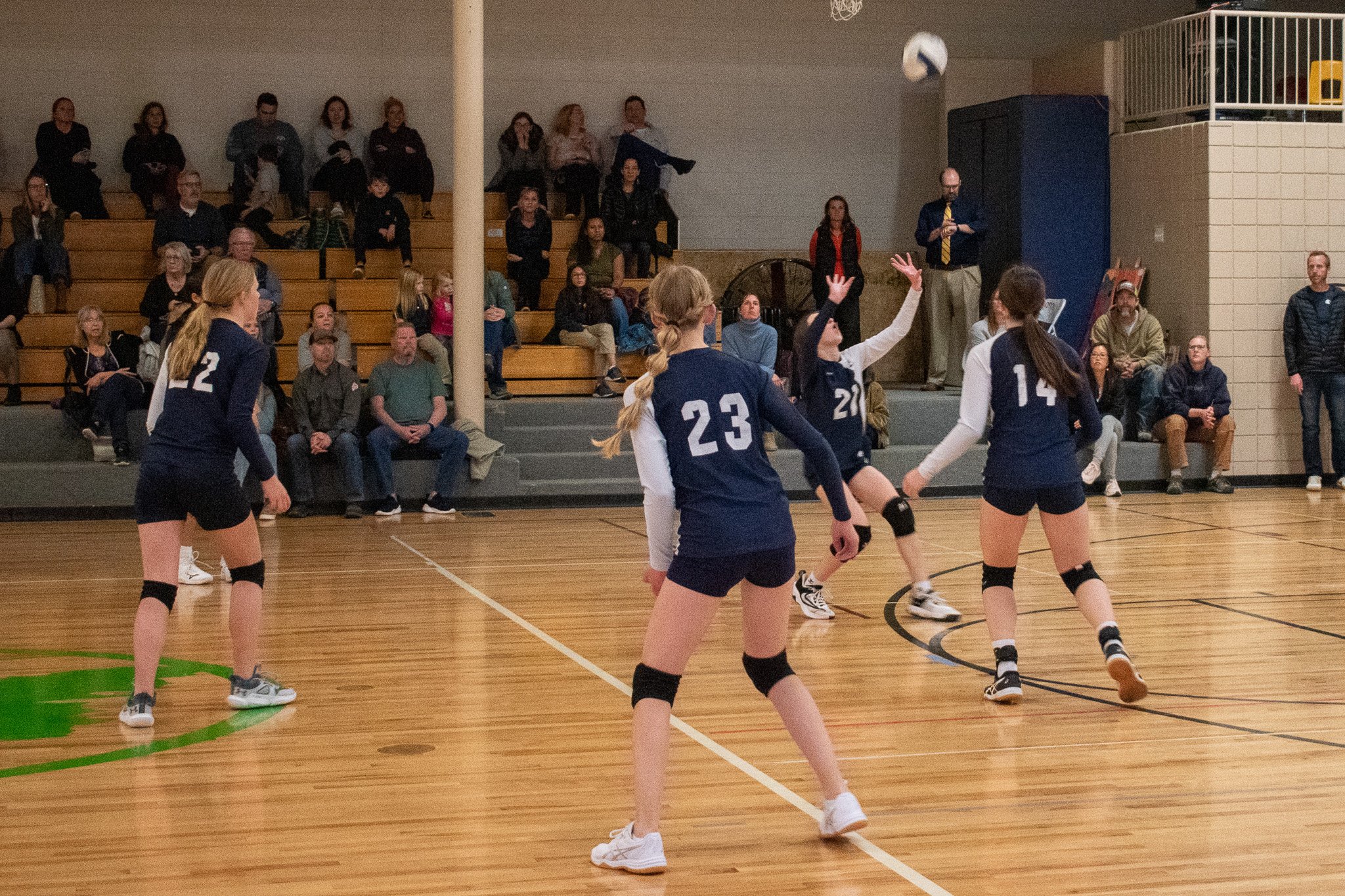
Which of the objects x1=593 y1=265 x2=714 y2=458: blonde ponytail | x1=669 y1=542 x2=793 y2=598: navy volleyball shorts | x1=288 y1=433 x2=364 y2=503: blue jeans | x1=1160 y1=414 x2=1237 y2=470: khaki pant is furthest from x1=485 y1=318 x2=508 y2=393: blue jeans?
x1=669 y1=542 x2=793 y2=598: navy volleyball shorts

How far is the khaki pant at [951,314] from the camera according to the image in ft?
47.7

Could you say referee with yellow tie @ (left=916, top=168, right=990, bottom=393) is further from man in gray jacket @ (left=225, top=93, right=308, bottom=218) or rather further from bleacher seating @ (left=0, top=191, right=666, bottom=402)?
man in gray jacket @ (left=225, top=93, right=308, bottom=218)

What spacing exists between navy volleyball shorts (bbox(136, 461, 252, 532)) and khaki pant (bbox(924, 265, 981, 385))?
1029cm

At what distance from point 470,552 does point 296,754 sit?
4.76 metres

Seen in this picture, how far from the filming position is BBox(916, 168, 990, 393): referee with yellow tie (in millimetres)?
14203

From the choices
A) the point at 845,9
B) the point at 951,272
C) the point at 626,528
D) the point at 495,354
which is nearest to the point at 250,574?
the point at 626,528

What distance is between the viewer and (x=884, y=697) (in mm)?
5629

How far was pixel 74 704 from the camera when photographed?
554cm

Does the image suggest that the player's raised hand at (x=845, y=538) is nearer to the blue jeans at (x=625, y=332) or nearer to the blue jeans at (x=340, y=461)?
the blue jeans at (x=340, y=461)

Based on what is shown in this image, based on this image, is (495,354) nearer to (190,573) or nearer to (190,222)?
(190,222)

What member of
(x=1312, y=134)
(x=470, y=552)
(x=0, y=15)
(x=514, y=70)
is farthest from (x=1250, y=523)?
(x=0, y=15)

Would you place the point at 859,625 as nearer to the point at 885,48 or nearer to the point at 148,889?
the point at 148,889

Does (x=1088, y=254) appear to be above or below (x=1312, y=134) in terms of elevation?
below

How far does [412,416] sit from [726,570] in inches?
329
